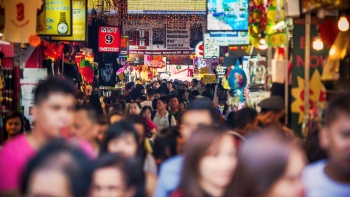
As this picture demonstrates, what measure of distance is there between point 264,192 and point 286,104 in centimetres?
718

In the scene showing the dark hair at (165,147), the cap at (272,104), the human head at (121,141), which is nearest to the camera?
the human head at (121,141)

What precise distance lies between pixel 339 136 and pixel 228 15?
1111 cm

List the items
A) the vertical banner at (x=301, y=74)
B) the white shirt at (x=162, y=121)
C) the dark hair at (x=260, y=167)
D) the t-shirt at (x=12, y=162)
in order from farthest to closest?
the white shirt at (x=162, y=121) < the vertical banner at (x=301, y=74) < the t-shirt at (x=12, y=162) < the dark hair at (x=260, y=167)

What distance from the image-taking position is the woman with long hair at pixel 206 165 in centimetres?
446

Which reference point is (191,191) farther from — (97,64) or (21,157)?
(97,64)

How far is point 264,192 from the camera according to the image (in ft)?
11.9

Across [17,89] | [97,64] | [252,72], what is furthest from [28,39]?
[97,64]

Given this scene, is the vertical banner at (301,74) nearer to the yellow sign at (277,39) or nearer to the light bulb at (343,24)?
the yellow sign at (277,39)

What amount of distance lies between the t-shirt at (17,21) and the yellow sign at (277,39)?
4.07 meters

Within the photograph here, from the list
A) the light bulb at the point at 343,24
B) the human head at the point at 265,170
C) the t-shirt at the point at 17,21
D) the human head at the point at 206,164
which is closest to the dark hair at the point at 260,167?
the human head at the point at 265,170

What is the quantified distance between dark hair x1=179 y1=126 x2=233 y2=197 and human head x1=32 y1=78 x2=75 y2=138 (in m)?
1.37

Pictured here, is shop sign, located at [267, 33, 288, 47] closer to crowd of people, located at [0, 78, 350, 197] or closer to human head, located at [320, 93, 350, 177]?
crowd of people, located at [0, 78, 350, 197]

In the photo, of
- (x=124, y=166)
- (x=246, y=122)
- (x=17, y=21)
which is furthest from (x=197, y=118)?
(x=17, y=21)

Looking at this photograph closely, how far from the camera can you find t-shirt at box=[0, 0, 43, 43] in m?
12.6
